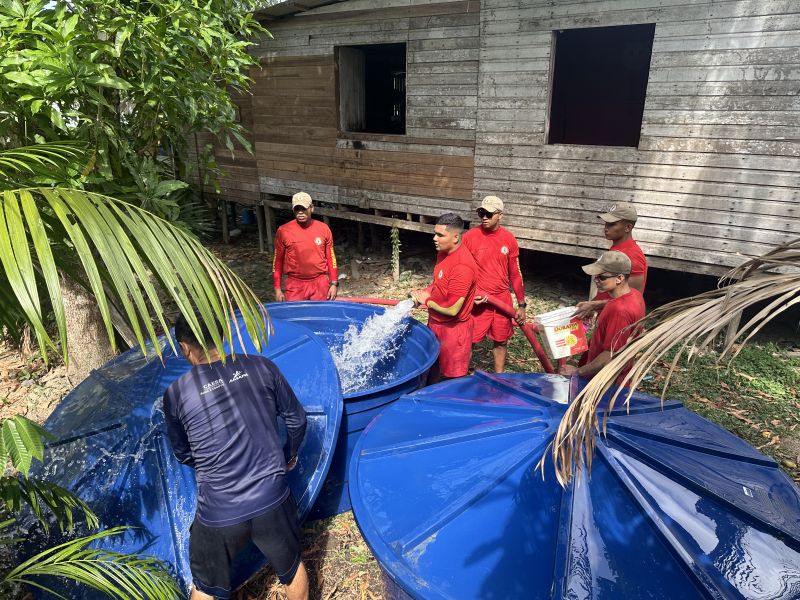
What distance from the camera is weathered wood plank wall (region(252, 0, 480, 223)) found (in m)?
7.83

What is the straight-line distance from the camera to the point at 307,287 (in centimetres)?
563

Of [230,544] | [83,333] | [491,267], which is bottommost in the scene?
[230,544]

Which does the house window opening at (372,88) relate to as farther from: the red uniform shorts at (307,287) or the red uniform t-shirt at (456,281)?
the red uniform t-shirt at (456,281)

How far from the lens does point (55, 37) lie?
8.62 feet

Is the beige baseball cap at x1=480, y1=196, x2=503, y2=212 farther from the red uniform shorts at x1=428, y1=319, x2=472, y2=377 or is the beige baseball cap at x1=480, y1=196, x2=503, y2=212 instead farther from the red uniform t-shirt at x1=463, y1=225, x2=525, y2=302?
the red uniform shorts at x1=428, y1=319, x2=472, y2=377

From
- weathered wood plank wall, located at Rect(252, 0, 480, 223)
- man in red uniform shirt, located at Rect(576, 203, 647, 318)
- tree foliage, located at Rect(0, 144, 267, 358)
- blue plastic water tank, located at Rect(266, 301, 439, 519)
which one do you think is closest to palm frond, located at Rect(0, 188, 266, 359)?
tree foliage, located at Rect(0, 144, 267, 358)

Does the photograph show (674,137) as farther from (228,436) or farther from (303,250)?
(228,436)

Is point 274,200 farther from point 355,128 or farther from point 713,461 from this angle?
point 713,461

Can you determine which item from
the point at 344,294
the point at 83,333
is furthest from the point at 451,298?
the point at 344,294

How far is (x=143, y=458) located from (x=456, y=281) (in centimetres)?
258

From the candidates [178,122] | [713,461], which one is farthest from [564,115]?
[713,461]

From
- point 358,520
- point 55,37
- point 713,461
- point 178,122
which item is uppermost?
point 55,37

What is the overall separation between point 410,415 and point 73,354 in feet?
12.7

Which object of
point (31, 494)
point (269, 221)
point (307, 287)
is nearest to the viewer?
point (31, 494)
